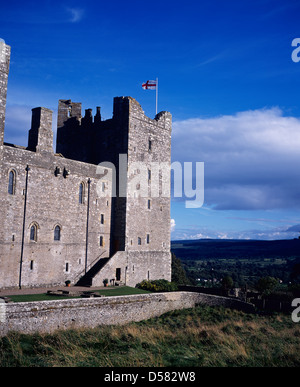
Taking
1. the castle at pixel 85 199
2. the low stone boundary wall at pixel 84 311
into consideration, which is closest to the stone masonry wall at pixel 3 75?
the castle at pixel 85 199

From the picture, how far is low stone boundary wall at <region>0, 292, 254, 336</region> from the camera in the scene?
20078 mm

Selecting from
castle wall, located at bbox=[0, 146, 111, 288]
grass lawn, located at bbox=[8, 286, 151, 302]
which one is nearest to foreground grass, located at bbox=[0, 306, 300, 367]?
grass lawn, located at bbox=[8, 286, 151, 302]

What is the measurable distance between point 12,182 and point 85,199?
7.26 metres

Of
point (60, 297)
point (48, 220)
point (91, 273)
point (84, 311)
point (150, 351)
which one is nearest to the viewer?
point (150, 351)

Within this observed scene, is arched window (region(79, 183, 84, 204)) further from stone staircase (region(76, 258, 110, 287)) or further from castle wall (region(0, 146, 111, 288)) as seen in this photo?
stone staircase (region(76, 258, 110, 287))

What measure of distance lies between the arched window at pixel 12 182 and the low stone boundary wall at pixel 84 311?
31.4 feet

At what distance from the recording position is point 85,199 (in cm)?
3344

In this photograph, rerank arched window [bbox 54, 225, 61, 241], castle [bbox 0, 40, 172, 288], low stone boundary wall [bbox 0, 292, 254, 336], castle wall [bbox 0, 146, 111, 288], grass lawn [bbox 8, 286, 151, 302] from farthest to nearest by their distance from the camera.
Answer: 1. arched window [bbox 54, 225, 61, 241]
2. castle [bbox 0, 40, 172, 288]
3. castle wall [bbox 0, 146, 111, 288]
4. grass lawn [bbox 8, 286, 151, 302]
5. low stone boundary wall [bbox 0, 292, 254, 336]

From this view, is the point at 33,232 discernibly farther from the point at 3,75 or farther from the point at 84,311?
the point at 3,75

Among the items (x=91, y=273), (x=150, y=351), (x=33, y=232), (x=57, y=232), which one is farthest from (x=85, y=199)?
(x=150, y=351)

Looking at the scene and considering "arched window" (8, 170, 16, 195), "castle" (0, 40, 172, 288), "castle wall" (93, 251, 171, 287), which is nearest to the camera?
"arched window" (8, 170, 16, 195)

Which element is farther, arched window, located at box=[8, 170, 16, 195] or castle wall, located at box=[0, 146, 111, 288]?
arched window, located at box=[8, 170, 16, 195]

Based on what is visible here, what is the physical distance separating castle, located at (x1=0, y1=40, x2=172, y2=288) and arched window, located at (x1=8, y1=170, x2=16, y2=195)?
7 centimetres
